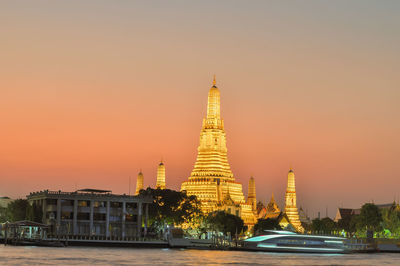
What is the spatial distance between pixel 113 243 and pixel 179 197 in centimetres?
2061

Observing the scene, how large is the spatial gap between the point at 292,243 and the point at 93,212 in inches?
1479

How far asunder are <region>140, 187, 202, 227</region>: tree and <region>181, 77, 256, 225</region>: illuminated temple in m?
26.7

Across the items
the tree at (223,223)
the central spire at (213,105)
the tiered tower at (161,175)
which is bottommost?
the tree at (223,223)

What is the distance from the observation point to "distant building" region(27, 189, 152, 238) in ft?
420

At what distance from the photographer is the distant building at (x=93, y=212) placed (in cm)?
12812

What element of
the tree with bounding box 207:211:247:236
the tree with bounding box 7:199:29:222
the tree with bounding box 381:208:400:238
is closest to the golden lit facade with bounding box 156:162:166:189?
the tree with bounding box 207:211:247:236

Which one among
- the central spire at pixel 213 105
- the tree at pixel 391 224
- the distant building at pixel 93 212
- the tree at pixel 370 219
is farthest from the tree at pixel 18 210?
the tree at pixel 391 224

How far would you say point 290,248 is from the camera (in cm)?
11050

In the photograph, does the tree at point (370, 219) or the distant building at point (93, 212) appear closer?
the distant building at point (93, 212)

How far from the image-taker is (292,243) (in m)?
111

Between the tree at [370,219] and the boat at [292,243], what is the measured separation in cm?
4058

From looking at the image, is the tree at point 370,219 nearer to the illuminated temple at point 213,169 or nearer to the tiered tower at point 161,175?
the illuminated temple at point 213,169

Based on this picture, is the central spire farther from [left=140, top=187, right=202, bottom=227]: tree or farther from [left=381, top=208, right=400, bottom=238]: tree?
[left=381, top=208, right=400, bottom=238]: tree

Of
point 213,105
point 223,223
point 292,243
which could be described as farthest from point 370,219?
point 292,243
